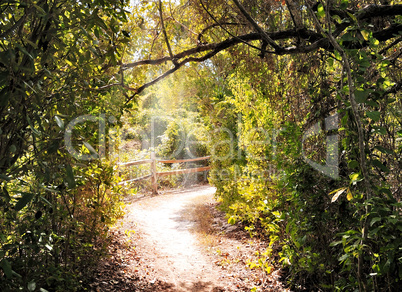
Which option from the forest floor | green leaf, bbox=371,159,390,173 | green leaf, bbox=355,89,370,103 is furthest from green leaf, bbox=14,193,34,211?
the forest floor

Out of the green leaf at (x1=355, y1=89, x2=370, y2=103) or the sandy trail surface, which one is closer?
the green leaf at (x1=355, y1=89, x2=370, y2=103)

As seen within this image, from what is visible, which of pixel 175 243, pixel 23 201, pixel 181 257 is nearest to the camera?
pixel 23 201

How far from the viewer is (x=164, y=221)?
6.95 meters

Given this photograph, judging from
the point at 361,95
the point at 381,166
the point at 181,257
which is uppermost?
the point at 361,95

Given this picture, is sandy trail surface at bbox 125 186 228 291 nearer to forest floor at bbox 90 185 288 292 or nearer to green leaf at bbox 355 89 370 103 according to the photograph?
forest floor at bbox 90 185 288 292

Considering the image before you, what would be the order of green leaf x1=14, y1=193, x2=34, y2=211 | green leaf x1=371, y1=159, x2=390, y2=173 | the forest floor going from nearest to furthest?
green leaf x1=14, y1=193, x2=34, y2=211 < green leaf x1=371, y1=159, x2=390, y2=173 < the forest floor

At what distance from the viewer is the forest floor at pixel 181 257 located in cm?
383

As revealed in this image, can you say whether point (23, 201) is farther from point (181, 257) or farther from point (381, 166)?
point (181, 257)

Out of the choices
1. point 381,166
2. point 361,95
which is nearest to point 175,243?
point 381,166

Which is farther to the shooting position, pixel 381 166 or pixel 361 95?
pixel 381 166

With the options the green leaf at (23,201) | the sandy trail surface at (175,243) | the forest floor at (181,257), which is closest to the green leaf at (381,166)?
the green leaf at (23,201)

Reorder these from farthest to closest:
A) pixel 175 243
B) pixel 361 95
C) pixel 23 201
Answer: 1. pixel 175 243
2. pixel 361 95
3. pixel 23 201

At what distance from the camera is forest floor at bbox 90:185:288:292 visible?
383 centimetres

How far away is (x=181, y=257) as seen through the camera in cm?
493
